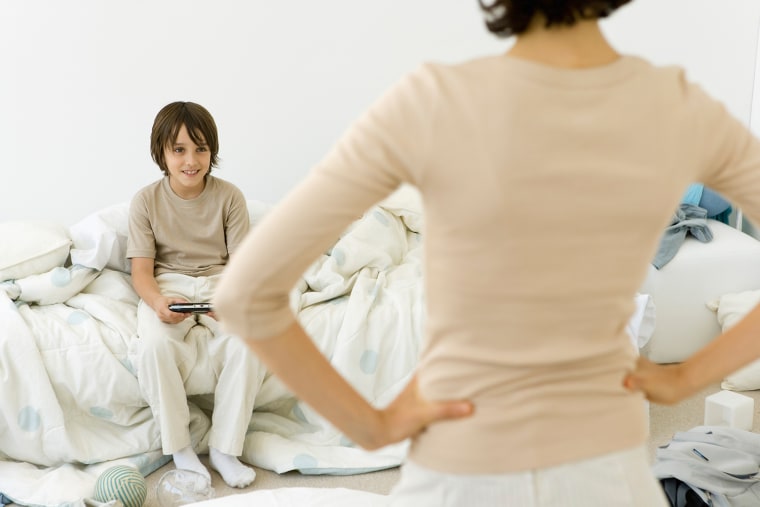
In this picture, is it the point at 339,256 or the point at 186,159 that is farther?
the point at 339,256

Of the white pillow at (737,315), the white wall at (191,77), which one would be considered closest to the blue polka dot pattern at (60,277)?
the white wall at (191,77)

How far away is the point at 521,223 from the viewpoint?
0.77 metres

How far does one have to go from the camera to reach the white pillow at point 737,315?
120 inches

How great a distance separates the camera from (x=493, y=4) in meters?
0.83

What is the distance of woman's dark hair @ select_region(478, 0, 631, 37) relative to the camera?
0.78m

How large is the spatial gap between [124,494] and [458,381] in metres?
1.81

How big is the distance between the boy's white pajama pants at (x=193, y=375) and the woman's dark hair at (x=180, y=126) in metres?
0.52

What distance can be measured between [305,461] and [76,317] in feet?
2.72

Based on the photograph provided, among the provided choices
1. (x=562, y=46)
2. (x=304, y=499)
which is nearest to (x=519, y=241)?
(x=562, y=46)

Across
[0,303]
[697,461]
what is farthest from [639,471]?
[0,303]

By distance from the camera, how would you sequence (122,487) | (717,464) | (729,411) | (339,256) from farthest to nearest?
(339,256)
(729,411)
(122,487)
(717,464)

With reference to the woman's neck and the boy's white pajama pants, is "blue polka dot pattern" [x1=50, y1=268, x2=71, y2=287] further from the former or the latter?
the woman's neck

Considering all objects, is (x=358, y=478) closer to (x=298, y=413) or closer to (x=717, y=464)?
(x=298, y=413)

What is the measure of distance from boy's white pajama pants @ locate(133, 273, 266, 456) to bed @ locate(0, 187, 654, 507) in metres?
0.09
